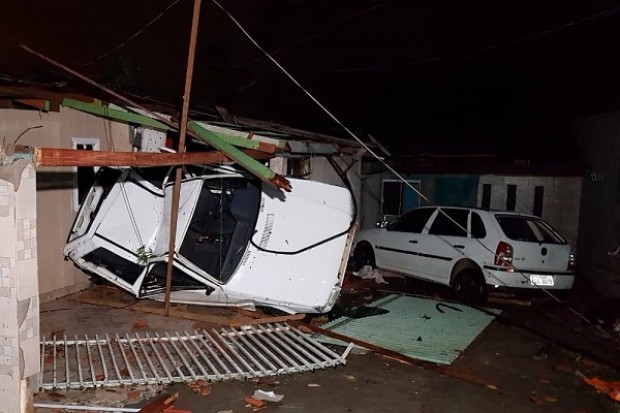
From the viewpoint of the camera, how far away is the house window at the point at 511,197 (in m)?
13.9

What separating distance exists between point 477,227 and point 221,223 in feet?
15.3

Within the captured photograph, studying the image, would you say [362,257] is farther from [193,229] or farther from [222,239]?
[193,229]

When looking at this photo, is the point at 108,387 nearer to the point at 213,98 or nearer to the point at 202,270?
the point at 202,270

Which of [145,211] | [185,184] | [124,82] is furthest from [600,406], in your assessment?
[124,82]

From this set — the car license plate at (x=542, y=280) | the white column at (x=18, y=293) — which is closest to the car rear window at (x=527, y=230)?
the car license plate at (x=542, y=280)

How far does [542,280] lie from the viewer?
342 inches

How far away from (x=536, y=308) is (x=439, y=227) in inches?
88.9

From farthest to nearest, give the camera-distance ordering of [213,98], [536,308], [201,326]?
1. [213,98]
2. [536,308]
3. [201,326]

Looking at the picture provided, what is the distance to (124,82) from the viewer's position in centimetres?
950

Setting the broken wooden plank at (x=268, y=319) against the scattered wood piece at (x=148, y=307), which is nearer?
the broken wooden plank at (x=268, y=319)

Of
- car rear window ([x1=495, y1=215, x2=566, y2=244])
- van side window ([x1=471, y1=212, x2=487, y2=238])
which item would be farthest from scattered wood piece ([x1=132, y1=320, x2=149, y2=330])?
car rear window ([x1=495, y1=215, x2=566, y2=244])

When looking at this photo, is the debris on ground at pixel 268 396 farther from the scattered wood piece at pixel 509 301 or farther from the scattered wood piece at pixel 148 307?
the scattered wood piece at pixel 509 301

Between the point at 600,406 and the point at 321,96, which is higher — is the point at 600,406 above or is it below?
below

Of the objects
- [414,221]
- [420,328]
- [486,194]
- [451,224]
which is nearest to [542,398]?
[420,328]
